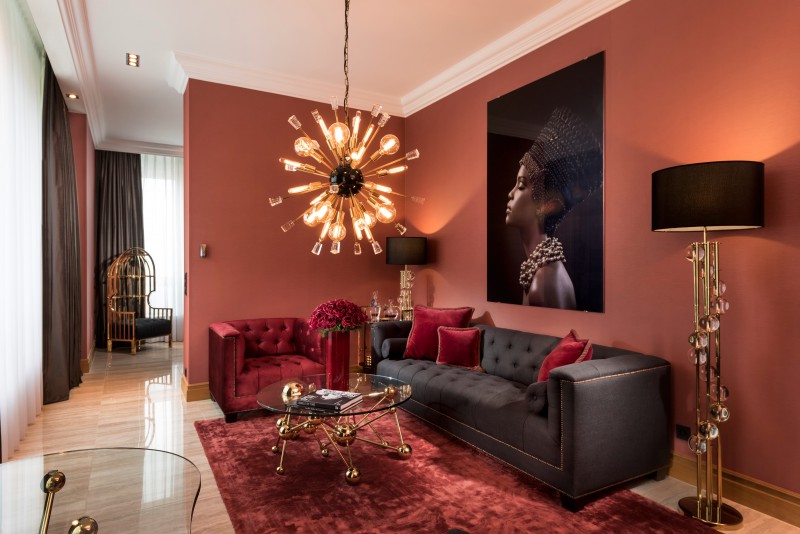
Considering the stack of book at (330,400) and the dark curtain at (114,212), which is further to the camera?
the dark curtain at (114,212)

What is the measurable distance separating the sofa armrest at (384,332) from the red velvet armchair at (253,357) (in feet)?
1.73

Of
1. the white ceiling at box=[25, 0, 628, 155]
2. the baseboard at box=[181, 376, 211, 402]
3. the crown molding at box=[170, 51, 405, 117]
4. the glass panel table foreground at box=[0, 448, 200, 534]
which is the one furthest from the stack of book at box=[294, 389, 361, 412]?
the crown molding at box=[170, 51, 405, 117]

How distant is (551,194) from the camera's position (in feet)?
12.8

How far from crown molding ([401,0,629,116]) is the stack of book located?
3145 millimetres

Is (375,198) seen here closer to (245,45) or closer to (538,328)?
(538,328)

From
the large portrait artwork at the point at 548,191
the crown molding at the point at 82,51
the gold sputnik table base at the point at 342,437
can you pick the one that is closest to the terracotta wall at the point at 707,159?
the large portrait artwork at the point at 548,191

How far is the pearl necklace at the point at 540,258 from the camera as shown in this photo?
12.7 ft

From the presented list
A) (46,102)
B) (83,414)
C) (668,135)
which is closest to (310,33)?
(46,102)

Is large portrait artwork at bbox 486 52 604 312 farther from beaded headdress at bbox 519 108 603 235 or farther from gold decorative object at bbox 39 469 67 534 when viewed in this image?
gold decorative object at bbox 39 469 67 534

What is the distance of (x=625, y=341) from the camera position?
335 centimetres

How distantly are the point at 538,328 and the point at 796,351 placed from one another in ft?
5.85

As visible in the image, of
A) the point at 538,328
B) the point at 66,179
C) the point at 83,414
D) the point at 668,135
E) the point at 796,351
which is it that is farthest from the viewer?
the point at 66,179

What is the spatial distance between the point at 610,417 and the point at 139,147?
8.10m

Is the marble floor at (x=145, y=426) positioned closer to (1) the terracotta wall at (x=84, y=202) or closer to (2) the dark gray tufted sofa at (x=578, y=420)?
(2) the dark gray tufted sofa at (x=578, y=420)
